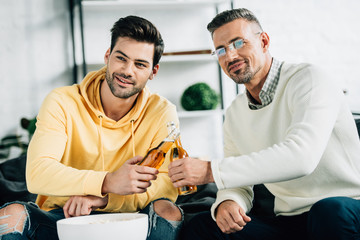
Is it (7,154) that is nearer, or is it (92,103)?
(92,103)

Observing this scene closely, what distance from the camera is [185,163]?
1216mm

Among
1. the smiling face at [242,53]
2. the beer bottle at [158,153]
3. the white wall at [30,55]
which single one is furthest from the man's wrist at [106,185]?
the white wall at [30,55]

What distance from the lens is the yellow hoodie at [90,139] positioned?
1.48 m

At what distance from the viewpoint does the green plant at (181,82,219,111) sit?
3035 millimetres

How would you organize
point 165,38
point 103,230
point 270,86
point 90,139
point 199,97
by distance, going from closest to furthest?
point 103,230
point 270,86
point 90,139
point 199,97
point 165,38

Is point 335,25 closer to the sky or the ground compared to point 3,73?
closer to the sky

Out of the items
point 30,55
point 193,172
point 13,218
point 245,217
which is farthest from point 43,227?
point 30,55

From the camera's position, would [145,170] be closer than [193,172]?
No

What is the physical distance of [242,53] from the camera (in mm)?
1604

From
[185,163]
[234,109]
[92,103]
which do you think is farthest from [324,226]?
[92,103]

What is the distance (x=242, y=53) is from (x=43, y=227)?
0.99 metres

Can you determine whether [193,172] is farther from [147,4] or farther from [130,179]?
[147,4]

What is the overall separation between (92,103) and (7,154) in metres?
1.48

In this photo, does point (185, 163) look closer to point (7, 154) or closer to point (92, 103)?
point (92, 103)
